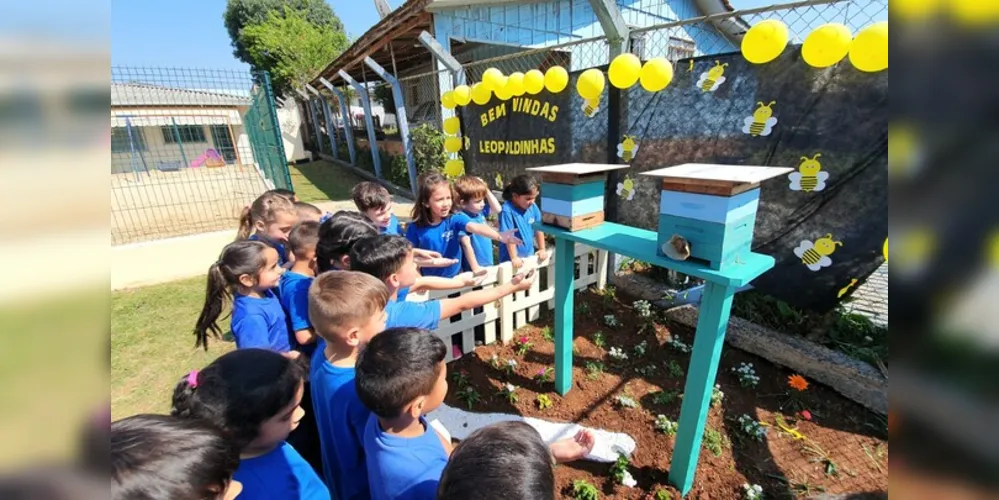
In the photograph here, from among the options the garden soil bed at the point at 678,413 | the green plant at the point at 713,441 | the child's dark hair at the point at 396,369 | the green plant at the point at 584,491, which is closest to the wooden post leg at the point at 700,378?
the garden soil bed at the point at 678,413

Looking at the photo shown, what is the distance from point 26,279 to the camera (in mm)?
250

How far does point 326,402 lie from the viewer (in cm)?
169

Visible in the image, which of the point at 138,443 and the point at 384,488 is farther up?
the point at 138,443

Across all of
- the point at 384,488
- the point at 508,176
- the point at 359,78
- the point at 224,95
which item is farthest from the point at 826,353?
the point at 224,95

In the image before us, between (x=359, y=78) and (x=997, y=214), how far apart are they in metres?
18.2

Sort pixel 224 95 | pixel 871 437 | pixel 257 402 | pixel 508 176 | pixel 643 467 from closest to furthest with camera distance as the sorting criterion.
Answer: pixel 257 402 < pixel 643 467 < pixel 871 437 < pixel 508 176 < pixel 224 95

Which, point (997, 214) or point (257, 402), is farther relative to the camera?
point (257, 402)

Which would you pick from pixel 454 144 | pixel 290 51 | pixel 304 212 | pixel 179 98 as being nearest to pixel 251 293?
pixel 304 212

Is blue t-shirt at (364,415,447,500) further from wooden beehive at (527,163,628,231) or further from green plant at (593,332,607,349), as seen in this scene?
green plant at (593,332,607,349)

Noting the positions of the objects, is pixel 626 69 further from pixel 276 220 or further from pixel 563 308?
pixel 276 220

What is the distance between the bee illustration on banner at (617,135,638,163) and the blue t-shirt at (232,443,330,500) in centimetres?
371

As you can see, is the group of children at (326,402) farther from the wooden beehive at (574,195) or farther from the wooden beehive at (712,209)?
the wooden beehive at (712,209)

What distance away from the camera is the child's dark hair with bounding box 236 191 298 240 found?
300 cm

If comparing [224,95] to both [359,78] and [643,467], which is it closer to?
[359,78]
